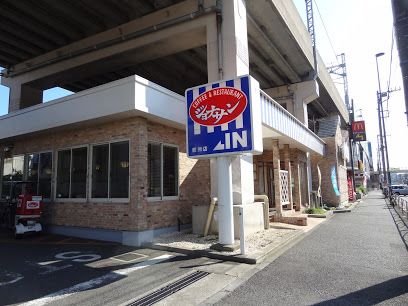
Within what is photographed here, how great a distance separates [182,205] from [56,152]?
514cm

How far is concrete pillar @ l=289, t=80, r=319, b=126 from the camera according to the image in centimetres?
1991

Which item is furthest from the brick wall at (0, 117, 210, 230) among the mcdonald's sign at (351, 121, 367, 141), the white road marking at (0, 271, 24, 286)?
the mcdonald's sign at (351, 121, 367, 141)

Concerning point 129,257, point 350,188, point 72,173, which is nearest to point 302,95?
point 72,173

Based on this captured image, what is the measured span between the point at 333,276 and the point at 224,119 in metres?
4.26

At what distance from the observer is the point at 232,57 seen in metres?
10.9

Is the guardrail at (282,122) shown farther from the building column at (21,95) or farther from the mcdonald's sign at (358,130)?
the mcdonald's sign at (358,130)

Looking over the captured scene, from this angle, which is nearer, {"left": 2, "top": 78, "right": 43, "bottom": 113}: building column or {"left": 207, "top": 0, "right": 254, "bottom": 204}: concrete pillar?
{"left": 207, "top": 0, "right": 254, "bottom": 204}: concrete pillar

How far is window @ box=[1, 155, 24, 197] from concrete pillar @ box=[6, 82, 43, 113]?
409cm

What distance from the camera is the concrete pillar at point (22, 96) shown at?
17.1m

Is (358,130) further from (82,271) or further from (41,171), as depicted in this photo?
(82,271)

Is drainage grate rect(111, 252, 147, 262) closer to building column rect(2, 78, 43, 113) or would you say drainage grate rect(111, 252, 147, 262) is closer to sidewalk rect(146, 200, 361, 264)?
sidewalk rect(146, 200, 361, 264)

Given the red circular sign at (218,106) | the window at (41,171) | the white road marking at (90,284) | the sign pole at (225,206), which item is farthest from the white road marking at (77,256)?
the window at (41,171)

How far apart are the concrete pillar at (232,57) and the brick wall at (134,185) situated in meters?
1.26

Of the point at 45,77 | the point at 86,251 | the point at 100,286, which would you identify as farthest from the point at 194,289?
the point at 45,77
